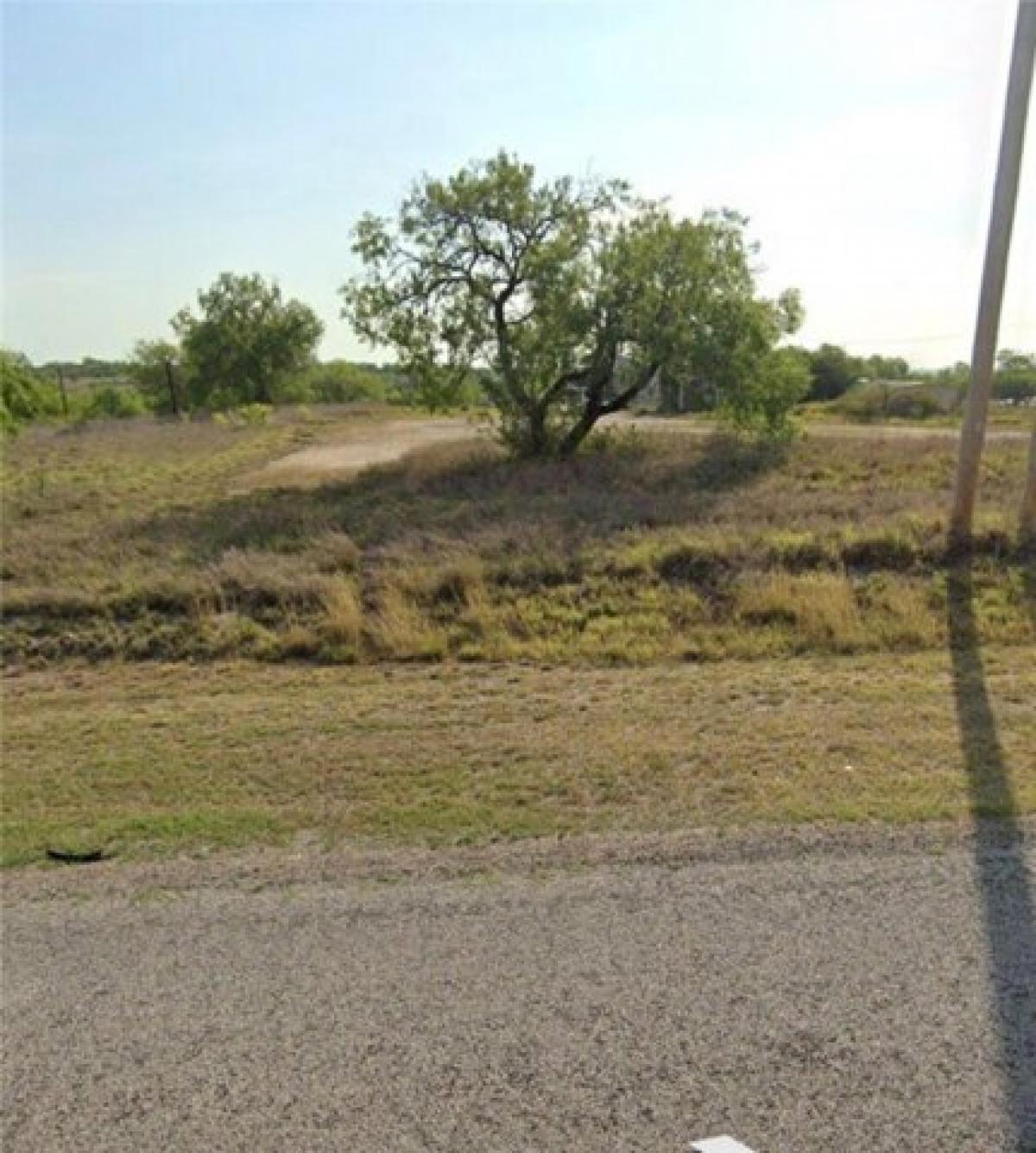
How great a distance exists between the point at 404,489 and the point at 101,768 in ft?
45.5

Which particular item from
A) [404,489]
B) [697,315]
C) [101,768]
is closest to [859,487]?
[697,315]

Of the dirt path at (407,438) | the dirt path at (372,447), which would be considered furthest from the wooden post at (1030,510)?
the dirt path at (372,447)

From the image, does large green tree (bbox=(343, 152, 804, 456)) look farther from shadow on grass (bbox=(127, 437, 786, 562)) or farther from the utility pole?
the utility pole

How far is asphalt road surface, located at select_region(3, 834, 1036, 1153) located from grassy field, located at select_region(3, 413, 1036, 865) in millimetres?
629

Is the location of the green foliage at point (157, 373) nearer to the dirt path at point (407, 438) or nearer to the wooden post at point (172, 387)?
the wooden post at point (172, 387)

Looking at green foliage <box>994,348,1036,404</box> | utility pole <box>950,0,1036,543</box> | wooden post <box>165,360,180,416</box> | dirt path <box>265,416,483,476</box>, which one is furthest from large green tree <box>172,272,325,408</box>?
utility pole <box>950,0,1036,543</box>

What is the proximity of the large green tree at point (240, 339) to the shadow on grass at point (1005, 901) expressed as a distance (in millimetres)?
71184

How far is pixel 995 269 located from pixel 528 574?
572 cm

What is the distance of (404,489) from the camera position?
62.1ft

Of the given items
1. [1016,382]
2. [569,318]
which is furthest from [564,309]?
[1016,382]

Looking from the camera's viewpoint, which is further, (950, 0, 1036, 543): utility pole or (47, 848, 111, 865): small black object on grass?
(950, 0, 1036, 543): utility pole

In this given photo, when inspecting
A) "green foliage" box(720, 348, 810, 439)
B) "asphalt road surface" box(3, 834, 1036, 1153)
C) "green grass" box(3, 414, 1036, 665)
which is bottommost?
"asphalt road surface" box(3, 834, 1036, 1153)

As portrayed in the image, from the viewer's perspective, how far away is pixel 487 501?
16.0 metres

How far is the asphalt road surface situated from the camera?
2.39 meters
